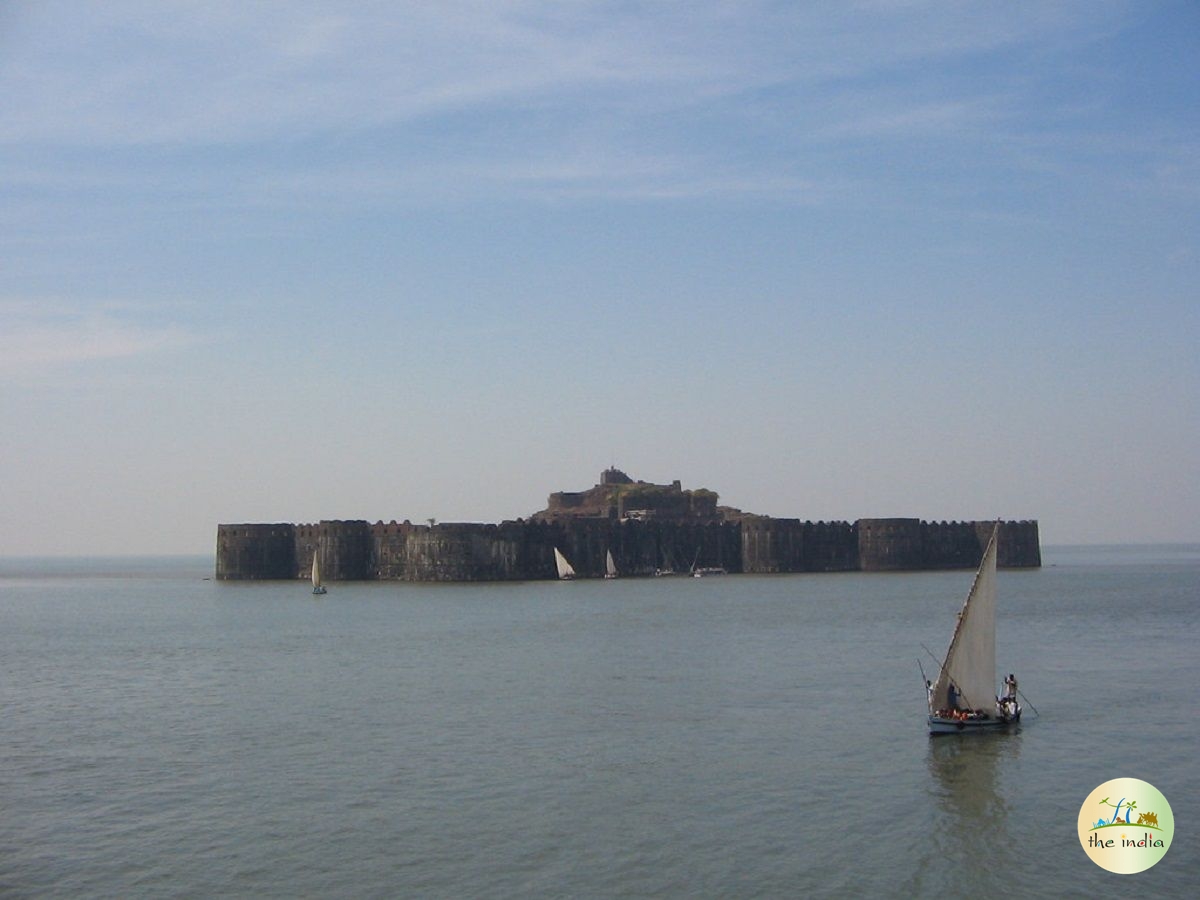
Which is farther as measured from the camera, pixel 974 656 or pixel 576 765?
pixel 974 656

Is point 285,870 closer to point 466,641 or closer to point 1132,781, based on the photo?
point 1132,781

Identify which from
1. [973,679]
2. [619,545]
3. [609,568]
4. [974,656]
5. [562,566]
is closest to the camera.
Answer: [974,656]

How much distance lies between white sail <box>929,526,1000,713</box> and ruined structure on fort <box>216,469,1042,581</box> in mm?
70737

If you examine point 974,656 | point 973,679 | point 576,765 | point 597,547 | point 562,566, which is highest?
point 597,547

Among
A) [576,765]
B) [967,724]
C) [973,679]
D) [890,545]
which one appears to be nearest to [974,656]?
[973,679]

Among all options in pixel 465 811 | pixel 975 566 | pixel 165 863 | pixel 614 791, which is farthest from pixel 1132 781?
pixel 975 566

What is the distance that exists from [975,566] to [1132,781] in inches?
4266

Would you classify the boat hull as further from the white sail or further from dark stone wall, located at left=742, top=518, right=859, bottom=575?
dark stone wall, located at left=742, top=518, right=859, bottom=575

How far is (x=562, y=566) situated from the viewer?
10850 centimetres

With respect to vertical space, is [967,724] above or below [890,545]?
below

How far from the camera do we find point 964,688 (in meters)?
34.7

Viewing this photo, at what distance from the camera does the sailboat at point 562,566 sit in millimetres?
108500

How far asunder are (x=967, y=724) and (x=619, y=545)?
270 ft

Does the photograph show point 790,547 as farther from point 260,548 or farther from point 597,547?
point 260,548
